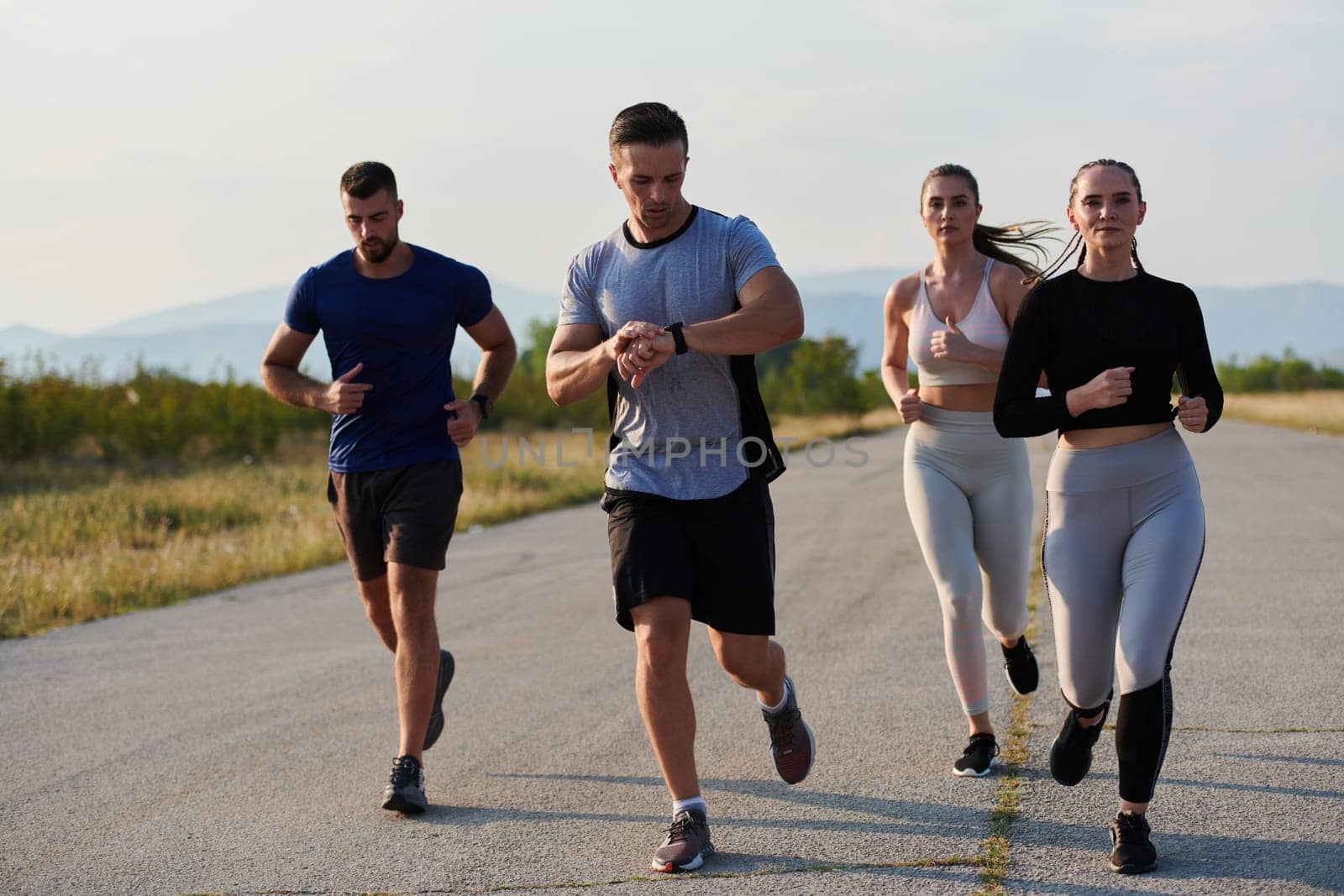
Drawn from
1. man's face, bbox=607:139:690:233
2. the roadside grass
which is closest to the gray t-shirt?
man's face, bbox=607:139:690:233

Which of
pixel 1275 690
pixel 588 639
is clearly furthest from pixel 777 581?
pixel 1275 690

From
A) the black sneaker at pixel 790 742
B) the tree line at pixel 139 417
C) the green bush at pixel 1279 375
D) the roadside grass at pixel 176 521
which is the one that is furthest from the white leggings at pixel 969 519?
the green bush at pixel 1279 375

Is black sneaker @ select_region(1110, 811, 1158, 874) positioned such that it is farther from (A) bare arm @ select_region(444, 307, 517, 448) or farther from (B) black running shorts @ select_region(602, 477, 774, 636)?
(A) bare arm @ select_region(444, 307, 517, 448)

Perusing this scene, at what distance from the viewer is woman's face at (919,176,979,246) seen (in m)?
5.75

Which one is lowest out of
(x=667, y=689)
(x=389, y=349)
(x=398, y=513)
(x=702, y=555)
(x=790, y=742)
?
(x=790, y=742)

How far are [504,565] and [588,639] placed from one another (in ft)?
16.3

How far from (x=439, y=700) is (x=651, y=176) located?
2.48m

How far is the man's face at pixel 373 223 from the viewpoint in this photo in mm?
5688

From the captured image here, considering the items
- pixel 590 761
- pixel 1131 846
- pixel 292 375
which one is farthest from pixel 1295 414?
pixel 1131 846

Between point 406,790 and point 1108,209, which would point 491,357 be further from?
point 1108,209

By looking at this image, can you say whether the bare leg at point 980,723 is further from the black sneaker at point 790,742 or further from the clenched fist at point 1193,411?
the clenched fist at point 1193,411

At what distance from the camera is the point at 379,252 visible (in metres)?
5.74

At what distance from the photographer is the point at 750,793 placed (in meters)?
5.46

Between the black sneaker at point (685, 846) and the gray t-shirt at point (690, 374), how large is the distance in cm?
104
